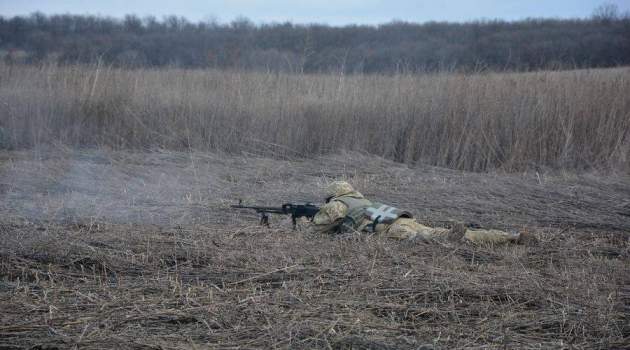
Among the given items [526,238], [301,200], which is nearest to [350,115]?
[301,200]

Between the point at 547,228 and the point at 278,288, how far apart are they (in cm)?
273

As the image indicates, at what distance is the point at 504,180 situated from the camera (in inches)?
281

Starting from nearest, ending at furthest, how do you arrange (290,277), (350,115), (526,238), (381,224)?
(290,277) → (526,238) → (381,224) → (350,115)

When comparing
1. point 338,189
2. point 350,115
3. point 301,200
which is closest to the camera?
point 338,189

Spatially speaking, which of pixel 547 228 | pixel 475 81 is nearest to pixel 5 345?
pixel 547 228

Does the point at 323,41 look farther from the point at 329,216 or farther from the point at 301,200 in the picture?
the point at 329,216

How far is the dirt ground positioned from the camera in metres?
2.93

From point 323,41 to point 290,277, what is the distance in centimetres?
2361

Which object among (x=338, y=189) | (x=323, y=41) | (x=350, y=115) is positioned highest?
(x=323, y=41)

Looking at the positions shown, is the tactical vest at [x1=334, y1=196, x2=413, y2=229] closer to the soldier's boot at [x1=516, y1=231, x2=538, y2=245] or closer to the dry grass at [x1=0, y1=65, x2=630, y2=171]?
the soldier's boot at [x1=516, y1=231, x2=538, y2=245]

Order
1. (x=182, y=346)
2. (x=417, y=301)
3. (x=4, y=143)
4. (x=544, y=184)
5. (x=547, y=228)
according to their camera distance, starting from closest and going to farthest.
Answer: (x=182, y=346) → (x=417, y=301) → (x=547, y=228) → (x=544, y=184) → (x=4, y=143)

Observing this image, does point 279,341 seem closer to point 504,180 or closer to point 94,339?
point 94,339

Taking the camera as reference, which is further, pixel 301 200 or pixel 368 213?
pixel 301 200

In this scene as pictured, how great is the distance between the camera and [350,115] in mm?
8977
